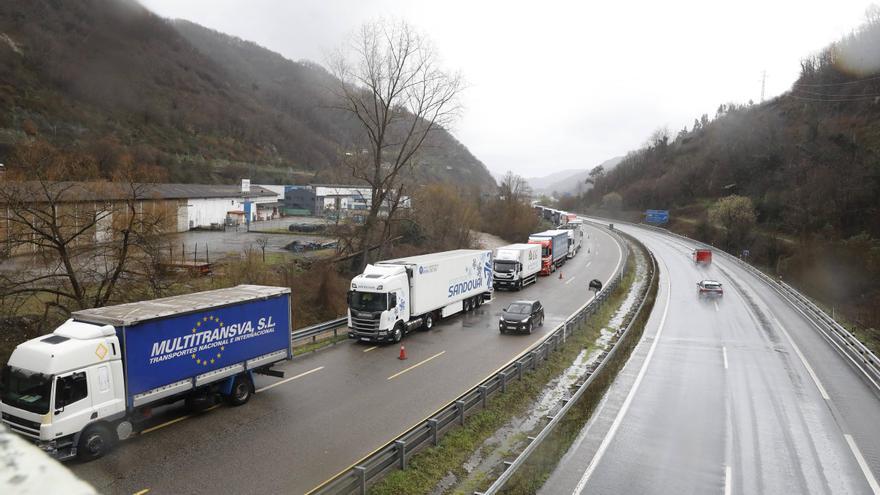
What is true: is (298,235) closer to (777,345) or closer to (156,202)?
(156,202)

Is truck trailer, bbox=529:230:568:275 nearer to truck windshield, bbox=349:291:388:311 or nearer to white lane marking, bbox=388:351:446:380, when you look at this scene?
truck windshield, bbox=349:291:388:311

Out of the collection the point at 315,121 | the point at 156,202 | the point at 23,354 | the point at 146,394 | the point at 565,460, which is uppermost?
the point at 315,121

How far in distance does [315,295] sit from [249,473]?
20411mm

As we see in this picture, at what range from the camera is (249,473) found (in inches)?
513

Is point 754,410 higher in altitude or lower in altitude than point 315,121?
lower

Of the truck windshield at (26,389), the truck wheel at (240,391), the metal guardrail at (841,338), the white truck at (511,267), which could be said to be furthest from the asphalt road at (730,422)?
the white truck at (511,267)

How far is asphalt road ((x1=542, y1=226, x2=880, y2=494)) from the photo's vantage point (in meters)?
13.5

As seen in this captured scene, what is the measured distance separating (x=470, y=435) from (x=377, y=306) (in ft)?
33.1

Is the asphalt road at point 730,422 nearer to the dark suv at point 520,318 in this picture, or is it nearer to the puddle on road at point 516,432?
the puddle on road at point 516,432

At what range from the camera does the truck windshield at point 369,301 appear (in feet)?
A: 80.5

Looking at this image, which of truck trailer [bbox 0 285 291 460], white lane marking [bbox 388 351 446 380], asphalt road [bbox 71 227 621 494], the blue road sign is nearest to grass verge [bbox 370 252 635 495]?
asphalt road [bbox 71 227 621 494]

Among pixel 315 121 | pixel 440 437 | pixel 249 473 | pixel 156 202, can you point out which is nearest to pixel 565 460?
pixel 440 437

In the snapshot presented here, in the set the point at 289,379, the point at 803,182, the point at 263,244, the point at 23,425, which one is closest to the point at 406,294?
the point at 289,379

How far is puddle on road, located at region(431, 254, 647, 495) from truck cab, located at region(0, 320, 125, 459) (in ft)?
26.9
